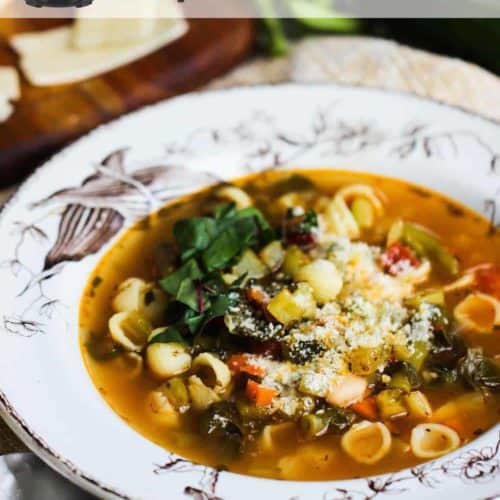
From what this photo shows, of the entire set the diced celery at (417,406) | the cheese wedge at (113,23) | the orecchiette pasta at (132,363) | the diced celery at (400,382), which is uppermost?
the cheese wedge at (113,23)

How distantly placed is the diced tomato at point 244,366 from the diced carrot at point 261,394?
69mm

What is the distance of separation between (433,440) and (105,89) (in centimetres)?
284

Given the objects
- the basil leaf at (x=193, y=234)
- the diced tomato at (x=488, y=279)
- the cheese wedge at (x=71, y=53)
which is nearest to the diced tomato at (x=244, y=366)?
the basil leaf at (x=193, y=234)

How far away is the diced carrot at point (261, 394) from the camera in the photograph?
3441 mm

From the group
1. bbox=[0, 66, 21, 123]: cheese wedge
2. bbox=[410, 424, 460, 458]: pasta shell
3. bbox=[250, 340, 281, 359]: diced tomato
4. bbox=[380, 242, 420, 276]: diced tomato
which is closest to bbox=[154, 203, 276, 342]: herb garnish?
bbox=[250, 340, 281, 359]: diced tomato

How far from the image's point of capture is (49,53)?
539cm

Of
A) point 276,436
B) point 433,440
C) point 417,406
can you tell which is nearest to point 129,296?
point 276,436

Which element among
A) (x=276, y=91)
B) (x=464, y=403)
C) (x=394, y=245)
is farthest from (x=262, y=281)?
(x=276, y=91)

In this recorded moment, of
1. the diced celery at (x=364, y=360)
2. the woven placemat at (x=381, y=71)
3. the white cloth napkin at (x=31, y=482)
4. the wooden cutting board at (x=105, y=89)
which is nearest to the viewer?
the white cloth napkin at (x=31, y=482)

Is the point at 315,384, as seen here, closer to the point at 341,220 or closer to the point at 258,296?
the point at 258,296

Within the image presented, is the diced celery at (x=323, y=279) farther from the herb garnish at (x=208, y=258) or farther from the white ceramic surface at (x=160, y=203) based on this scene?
the white ceramic surface at (x=160, y=203)

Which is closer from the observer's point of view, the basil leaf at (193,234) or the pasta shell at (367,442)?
the pasta shell at (367,442)

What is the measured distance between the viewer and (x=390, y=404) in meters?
3.44

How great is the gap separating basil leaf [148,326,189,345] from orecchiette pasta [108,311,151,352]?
103 mm
